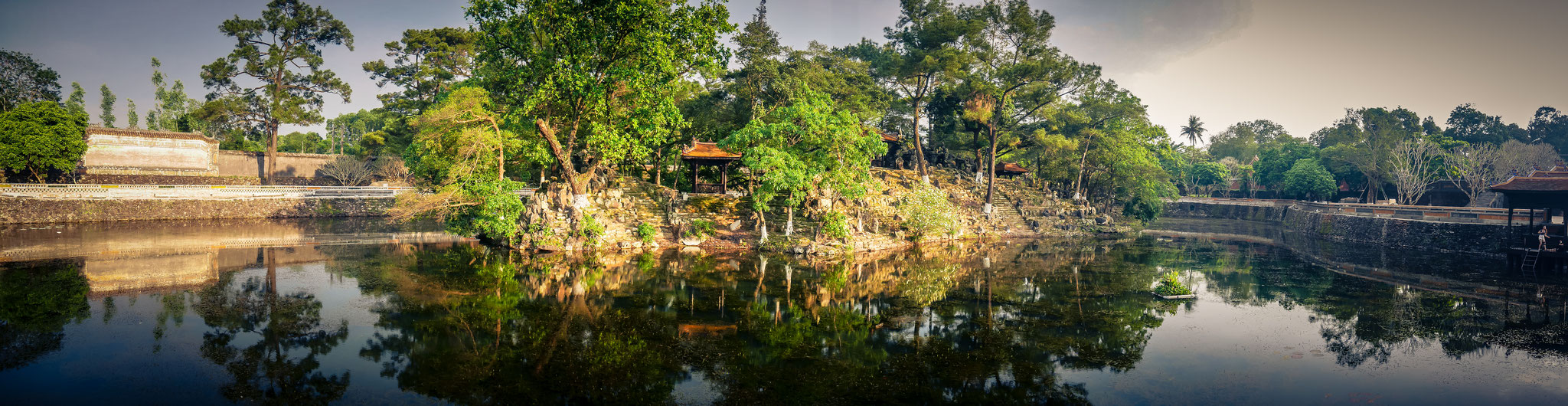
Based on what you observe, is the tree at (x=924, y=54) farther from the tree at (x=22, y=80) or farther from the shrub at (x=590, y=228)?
the tree at (x=22, y=80)

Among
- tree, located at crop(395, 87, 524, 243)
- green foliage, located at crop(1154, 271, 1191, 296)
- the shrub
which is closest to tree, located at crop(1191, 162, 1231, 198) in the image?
green foliage, located at crop(1154, 271, 1191, 296)

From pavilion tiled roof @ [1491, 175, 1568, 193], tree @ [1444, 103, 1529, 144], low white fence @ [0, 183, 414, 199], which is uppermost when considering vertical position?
tree @ [1444, 103, 1529, 144]

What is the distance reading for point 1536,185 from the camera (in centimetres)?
2744

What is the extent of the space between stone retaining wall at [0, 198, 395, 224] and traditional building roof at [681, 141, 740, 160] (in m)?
24.4

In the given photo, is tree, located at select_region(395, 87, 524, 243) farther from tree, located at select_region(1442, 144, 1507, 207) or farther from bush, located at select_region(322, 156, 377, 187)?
tree, located at select_region(1442, 144, 1507, 207)

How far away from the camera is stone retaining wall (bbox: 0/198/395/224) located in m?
31.1

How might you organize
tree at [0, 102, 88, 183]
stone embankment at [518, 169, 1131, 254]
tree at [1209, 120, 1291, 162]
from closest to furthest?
stone embankment at [518, 169, 1131, 254] < tree at [0, 102, 88, 183] < tree at [1209, 120, 1291, 162]

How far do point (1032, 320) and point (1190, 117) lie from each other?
106376mm

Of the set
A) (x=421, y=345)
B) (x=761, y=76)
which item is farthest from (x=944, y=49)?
(x=421, y=345)

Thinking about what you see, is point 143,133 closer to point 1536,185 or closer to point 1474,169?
point 1536,185

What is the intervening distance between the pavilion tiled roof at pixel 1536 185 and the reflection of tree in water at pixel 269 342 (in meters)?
42.8

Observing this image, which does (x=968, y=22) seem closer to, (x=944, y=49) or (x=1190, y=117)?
(x=944, y=49)

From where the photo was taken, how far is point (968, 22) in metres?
40.1

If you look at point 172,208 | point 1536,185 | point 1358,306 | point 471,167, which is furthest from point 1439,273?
point 172,208
